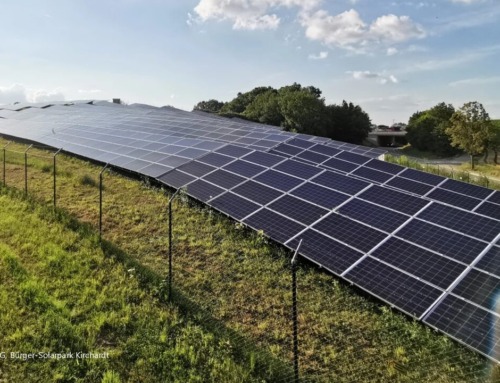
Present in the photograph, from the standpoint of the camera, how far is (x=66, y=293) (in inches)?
342

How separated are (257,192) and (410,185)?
585 cm

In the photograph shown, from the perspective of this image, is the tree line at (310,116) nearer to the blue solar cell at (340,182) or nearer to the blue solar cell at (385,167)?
the blue solar cell at (385,167)

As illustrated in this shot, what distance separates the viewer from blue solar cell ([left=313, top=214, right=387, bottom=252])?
995 cm

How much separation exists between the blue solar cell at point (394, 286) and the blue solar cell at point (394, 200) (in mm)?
3224

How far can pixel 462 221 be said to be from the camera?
436 inches

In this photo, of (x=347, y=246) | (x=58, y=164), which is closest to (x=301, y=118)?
(x=58, y=164)

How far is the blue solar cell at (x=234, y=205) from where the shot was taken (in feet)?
39.6

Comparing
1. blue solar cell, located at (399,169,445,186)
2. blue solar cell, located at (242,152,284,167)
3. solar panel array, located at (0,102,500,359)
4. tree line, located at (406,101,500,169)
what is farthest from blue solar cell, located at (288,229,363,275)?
tree line, located at (406,101,500,169)

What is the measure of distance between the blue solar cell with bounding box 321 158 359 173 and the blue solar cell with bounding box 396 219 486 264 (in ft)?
21.2

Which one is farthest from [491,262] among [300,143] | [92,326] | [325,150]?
[300,143]

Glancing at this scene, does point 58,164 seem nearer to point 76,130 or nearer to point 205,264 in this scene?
point 76,130

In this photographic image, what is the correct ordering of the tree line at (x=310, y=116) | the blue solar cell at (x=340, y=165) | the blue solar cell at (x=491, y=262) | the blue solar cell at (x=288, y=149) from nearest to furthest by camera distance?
the blue solar cell at (x=491, y=262)
the blue solar cell at (x=340, y=165)
the blue solar cell at (x=288, y=149)
the tree line at (x=310, y=116)

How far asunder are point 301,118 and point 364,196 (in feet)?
166

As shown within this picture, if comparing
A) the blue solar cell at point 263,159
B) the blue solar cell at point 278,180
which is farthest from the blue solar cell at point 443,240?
the blue solar cell at point 263,159
